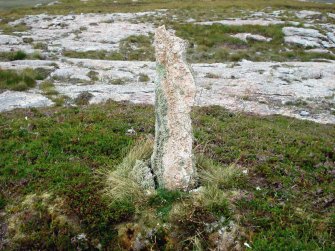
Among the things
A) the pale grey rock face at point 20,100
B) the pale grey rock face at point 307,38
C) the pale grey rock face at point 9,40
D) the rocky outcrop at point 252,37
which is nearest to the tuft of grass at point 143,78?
the pale grey rock face at point 20,100

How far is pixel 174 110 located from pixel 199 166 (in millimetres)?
1986

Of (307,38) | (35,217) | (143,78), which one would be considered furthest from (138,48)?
(35,217)

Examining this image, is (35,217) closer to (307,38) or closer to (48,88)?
(48,88)

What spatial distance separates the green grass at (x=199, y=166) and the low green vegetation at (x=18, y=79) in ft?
16.4

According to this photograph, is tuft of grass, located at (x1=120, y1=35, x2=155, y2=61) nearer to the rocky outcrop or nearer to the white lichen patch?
the rocky outcrop

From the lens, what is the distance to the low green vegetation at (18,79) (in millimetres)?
20969

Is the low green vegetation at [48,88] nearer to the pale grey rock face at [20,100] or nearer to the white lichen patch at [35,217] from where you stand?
the pale grey rock face at [20,100]

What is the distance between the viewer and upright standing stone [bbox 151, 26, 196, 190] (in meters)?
9.97

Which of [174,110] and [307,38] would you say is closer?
[174,110]

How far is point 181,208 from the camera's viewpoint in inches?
373

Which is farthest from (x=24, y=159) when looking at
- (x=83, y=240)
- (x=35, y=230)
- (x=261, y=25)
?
(x=261, y=25)

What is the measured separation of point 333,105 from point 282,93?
2783mm

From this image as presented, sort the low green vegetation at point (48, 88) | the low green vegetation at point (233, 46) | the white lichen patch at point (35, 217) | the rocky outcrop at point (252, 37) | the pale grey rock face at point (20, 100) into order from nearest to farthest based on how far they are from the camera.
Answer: the white lichen patch at point (35, 217) → the pale grey rock face at point (20, 100) → the low green vegetation at point (48, 88) → the low green vegetation at point (233, 46) → the rocky outcrop at point (252, 37)

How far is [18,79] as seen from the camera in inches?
861
